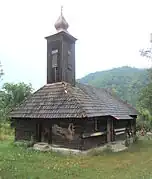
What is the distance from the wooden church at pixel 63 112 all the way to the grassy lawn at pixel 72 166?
152cm

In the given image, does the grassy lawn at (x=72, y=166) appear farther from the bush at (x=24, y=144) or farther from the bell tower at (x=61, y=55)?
the bell tower at (x=61, y=55)

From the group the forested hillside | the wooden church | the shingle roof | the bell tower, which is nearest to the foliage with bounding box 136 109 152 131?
the forested hillside

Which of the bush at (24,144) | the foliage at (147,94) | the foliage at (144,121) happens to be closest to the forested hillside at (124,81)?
the foliage at (144,121)

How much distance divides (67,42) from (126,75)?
48189 mm

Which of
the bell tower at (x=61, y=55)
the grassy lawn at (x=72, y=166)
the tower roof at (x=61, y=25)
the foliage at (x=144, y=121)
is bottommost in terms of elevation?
the grassy lawn at (x=72, y=166)

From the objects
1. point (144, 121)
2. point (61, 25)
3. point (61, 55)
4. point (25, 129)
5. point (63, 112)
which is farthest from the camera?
point (144, 121)

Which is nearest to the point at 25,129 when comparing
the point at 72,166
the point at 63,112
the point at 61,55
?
the point at 63,112

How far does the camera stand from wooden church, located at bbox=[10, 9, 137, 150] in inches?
602

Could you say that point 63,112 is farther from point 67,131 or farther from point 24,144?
point 24,144

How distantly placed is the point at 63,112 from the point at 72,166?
13.7 feet

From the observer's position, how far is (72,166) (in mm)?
11719

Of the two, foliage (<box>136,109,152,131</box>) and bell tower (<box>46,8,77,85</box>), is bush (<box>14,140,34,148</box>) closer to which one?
bell tower (<box>46,8,77,85</box>)

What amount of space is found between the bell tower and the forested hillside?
22.3 m

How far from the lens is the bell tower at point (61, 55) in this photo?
1858cm
